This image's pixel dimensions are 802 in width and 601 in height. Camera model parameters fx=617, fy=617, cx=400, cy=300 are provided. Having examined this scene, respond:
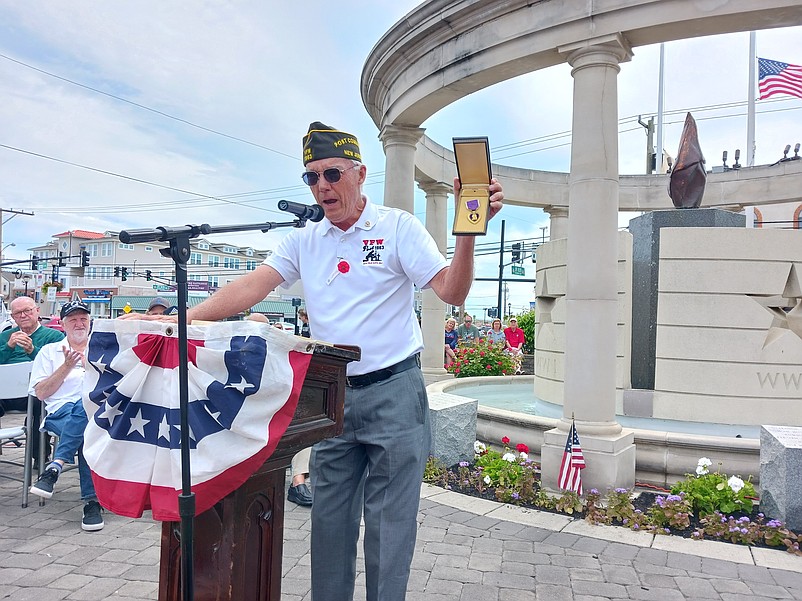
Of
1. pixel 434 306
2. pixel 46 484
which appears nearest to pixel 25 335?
pixel 46 484

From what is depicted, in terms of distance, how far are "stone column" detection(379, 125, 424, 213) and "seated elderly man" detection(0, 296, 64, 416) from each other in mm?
5338

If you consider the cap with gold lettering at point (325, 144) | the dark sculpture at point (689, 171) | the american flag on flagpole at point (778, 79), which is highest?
the american flag on flagpole at point (778, 79)

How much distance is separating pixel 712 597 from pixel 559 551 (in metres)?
1.02

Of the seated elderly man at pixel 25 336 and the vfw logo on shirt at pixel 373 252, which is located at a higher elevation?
the vfw logo on shirt at pixel 373 252

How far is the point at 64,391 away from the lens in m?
5.62

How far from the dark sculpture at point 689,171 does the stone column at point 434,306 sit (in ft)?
15.4

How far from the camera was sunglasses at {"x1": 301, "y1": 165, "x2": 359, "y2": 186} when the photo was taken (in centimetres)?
260

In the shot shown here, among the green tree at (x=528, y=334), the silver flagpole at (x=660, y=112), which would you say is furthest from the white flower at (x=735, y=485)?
the silver flagpole at (x=660, y=112)

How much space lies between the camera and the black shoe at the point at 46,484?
16.9 ft

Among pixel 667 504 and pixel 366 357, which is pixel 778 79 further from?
pixel 366 357

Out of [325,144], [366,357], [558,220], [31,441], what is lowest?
[31,441]

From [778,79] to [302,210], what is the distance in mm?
19952

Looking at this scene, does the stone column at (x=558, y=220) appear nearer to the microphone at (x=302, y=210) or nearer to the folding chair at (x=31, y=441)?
the folding chair at (x=31, y=441)

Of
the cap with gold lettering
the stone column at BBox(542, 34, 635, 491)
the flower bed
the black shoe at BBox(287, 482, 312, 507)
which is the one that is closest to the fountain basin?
the stone column at BBox(542, 34, 635, 491)
